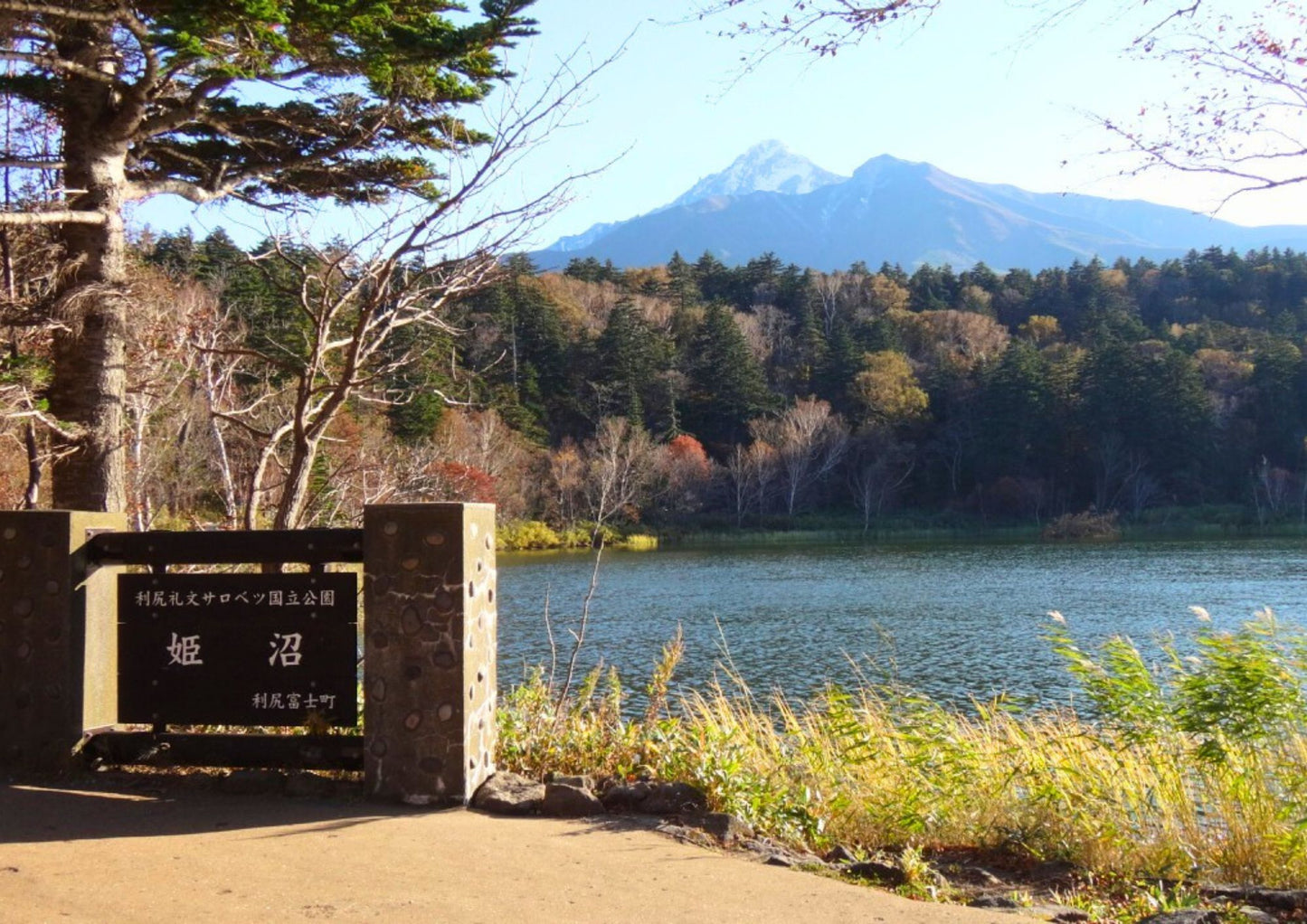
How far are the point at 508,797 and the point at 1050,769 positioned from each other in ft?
9.12

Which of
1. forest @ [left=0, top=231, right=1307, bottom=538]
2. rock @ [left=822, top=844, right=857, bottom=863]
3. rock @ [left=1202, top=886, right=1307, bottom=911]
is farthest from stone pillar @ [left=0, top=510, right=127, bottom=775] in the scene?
forest @ [left=0, top=231, right=1307, bottom=538]

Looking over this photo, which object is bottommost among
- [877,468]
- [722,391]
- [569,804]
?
[569,804]

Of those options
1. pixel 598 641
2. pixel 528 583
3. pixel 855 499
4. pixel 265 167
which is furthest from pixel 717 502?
pixel 265 167

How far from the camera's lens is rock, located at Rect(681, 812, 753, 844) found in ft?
14.4

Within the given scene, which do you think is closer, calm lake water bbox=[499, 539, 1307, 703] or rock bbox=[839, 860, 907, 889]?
rock bbox=[839, 860, 907, 889]

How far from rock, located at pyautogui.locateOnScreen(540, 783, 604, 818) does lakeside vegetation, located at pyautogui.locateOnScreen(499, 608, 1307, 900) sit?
51 centimetres

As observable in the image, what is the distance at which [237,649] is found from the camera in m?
4.96

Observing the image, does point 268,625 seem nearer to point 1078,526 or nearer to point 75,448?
point 75,448

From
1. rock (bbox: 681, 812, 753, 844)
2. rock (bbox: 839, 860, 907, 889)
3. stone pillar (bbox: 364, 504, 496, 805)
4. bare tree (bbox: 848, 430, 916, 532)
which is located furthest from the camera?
bare tree (bbox: 848, 430, 916, 532)

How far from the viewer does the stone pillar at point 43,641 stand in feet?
16.3

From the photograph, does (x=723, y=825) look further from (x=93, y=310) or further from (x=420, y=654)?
(x=93, y=310)

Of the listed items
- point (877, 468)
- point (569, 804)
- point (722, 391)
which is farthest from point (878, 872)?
point (877, 468)

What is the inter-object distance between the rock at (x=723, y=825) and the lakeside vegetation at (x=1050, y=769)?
17cm

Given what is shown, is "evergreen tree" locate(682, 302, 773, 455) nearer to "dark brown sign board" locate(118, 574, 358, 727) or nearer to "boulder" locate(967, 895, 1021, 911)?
"dark brown sign board" locate(118, 574, 358, 727)
